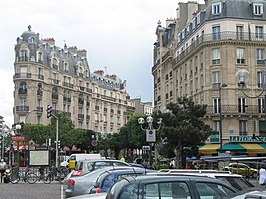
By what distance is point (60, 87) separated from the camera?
83312 mm

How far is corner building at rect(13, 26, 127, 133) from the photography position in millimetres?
76188

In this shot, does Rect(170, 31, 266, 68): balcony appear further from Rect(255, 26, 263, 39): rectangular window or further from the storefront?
the storefront

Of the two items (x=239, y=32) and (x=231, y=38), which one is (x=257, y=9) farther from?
(x=231, y=38)

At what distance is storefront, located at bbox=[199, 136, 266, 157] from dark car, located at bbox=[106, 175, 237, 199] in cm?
3788

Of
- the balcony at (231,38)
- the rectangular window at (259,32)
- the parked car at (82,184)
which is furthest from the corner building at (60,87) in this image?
the parked car at (82,184)

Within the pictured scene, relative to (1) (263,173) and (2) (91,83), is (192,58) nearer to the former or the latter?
(1) (263,173)

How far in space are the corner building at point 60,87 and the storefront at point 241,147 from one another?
26853mm

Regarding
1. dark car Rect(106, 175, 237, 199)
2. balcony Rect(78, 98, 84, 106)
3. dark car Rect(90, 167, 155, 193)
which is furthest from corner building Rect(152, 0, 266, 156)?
balcony Rect(78, 98, 84, 106)

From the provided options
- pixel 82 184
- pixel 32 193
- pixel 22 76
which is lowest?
pixel 32 193

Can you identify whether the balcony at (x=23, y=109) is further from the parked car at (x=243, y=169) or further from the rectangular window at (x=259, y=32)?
the parked car at (x=243, y=169)

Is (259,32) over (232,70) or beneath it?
over

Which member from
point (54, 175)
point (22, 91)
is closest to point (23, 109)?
point (22, 91)

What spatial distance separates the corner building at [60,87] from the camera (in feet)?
250

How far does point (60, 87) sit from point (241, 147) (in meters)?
44.6
